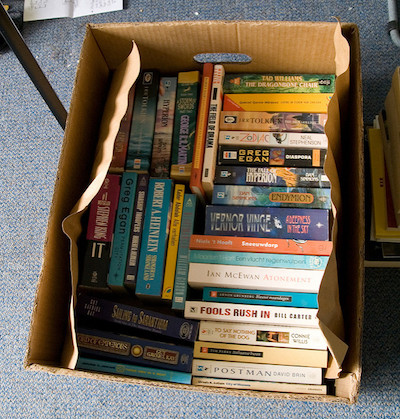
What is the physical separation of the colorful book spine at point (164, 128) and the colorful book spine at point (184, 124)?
0.01 metres

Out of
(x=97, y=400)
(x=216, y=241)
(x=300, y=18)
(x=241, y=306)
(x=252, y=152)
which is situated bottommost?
(x=97, y=400)

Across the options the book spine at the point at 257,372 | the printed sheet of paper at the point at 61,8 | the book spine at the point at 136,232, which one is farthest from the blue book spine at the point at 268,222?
the printed sheet of paper at the point at 61,8

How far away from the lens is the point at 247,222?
0.91 meters

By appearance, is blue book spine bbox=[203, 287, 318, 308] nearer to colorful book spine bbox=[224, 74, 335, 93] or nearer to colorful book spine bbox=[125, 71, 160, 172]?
colorful book spine bbox=[125, 71, 160, 172]

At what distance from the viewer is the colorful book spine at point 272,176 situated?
916 mm

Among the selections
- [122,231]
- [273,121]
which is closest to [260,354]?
[122,231]

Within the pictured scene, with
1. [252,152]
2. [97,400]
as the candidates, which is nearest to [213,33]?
[252,152]

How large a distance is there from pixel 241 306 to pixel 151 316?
0.17 meters

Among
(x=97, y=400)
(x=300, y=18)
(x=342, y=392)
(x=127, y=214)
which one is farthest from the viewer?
(x=300, y=18)

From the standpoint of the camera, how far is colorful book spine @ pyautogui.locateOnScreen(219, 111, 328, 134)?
955 mm

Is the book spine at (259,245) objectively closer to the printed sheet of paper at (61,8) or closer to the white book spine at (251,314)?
the white book spine at (251,314)

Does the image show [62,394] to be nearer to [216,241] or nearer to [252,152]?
[216,241]

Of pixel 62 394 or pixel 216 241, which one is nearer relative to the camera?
pixel 216 241

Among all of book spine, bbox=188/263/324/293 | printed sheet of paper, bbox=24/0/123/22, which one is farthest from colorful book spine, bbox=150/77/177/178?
printed sheet of paper, bbox=24/0/123/22
